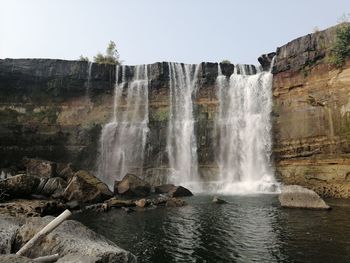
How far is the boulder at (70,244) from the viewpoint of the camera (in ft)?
28.2

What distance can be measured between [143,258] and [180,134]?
1027 inches

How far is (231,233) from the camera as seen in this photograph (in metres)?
14.9

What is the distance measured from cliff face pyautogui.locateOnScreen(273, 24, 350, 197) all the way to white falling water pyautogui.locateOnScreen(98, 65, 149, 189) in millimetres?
13605

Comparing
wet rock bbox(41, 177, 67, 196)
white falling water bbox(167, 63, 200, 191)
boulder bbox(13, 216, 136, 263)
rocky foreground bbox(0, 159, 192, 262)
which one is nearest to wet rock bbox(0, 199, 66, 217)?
rocky foreground bbox(0, 159, 192, 262)

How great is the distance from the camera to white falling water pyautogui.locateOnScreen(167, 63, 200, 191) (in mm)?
36031

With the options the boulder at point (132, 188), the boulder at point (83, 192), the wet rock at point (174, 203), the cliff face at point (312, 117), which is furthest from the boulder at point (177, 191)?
the cliff face at point (312, 117)

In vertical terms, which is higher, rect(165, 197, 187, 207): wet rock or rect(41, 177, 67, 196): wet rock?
rect(41, 177, 67, 196): wet rock

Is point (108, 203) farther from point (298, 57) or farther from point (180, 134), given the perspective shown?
point (298, 57)

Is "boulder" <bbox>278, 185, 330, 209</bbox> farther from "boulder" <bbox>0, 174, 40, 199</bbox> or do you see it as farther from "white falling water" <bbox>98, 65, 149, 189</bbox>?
"white falling water" <bbox>98, 65, 149, 189</bbox>

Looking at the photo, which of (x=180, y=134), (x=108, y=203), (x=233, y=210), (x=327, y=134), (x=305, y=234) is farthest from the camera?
(x=180, y=134)

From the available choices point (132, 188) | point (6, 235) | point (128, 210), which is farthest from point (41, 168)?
point (6, 235)

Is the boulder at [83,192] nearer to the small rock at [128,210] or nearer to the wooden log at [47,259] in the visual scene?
the small rock at [128,210]

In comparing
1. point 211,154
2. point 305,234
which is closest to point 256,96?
point 211,154

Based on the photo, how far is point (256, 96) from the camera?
35.7 metres
